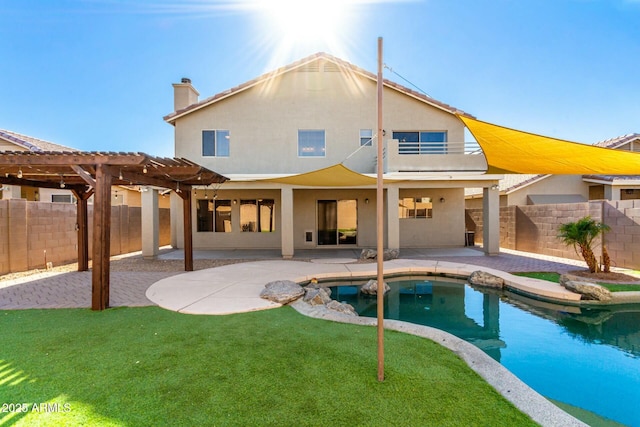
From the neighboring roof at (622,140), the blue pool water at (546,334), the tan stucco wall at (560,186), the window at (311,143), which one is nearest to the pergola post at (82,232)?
the blue pool water at (546,334)

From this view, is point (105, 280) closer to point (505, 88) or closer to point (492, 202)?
point (492, 202)

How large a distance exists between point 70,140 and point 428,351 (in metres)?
26.5

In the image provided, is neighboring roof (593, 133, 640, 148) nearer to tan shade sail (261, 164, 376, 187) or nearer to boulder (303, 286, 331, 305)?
tan shade sail (261, 164, 376, 187)

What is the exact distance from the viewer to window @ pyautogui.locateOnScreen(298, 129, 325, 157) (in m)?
12.8

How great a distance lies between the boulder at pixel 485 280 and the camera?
7.18 m

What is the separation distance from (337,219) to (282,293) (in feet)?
26.8

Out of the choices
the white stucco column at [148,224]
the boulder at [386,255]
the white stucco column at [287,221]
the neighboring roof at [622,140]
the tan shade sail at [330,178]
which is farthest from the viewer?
the neighboring roof at [622,140]

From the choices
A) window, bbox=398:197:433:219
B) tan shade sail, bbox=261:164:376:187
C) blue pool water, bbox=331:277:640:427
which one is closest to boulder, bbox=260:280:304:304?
blue pool water, bbox=331:277:640:427

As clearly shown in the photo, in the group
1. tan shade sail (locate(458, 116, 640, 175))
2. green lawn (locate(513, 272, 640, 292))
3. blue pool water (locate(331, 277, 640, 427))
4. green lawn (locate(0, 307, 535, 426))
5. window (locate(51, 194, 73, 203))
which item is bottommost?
blue pool water (locate(331, 277, 640, 427))

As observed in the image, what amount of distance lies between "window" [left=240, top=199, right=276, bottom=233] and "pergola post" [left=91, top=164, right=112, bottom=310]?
8.21 m

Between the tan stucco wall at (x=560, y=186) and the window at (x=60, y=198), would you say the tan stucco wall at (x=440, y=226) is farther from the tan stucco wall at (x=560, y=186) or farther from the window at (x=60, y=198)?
the window at (x=60, y=198)

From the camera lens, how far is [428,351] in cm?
351

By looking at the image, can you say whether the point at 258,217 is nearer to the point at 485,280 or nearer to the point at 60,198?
the point at 485,280

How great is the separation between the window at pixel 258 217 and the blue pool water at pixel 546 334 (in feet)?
21.9
